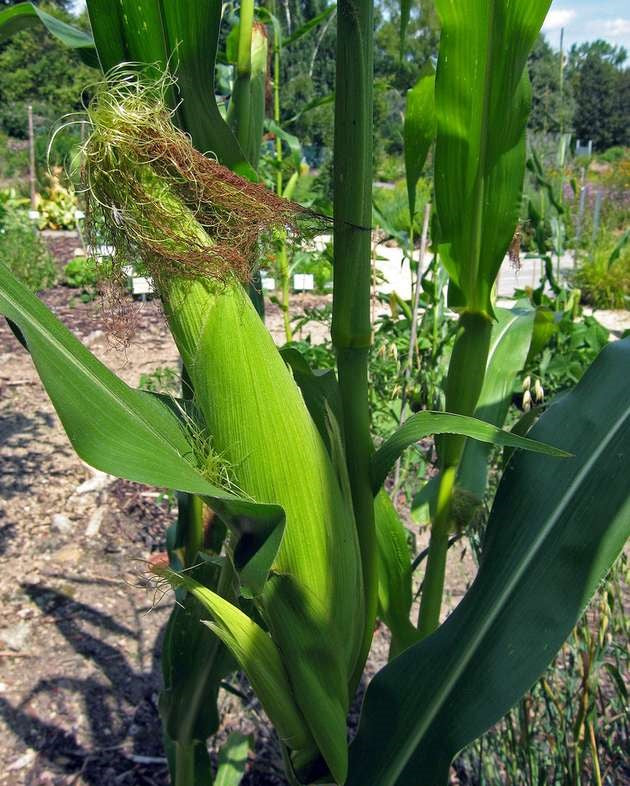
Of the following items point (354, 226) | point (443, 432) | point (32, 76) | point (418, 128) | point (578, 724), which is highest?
point (32, 76)

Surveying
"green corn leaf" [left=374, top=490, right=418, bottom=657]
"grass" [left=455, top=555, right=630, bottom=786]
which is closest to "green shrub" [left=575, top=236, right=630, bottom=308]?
"grass" [left=455, top=555, right=630, bottom=786]

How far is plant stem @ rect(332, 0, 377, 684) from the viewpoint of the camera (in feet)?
2.03

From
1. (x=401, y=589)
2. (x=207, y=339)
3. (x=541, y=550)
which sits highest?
(x=207, y=339)

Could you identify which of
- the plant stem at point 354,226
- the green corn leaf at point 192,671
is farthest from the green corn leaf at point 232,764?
the plant stem at point 354,226

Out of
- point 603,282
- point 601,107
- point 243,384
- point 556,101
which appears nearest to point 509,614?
point 243,384

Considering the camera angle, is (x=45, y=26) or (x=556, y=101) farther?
(x=556, y=101)

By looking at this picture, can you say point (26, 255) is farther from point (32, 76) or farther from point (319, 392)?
point (32, 76)

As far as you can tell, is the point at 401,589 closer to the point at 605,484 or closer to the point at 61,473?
the point at 605,484

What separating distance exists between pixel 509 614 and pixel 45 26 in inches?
37.4

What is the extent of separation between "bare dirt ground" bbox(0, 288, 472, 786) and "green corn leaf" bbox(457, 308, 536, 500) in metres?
0.50

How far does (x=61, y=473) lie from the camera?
3.05m

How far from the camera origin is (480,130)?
79cm

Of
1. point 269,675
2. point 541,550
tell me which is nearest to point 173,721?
point 269,675

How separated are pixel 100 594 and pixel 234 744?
100cm
